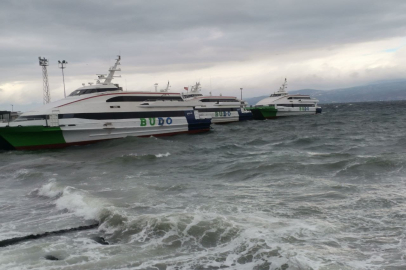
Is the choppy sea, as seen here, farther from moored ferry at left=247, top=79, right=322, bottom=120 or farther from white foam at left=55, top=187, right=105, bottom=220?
moored ferry at left=247, top=79, right=322, bottom=120

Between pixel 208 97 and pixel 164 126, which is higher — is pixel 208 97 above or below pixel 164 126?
above

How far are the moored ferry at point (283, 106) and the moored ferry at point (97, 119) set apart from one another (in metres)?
25.5

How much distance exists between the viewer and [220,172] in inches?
488

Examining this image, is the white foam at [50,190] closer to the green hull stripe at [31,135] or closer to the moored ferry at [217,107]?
the green hull stripe at [31,135]

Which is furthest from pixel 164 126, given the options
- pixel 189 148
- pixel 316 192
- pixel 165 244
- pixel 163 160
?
pixel 165 244

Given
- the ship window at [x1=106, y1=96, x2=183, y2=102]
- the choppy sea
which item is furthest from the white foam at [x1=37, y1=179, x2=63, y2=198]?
the ship window at [x1=106, y1=96, x2=183, y2=102]

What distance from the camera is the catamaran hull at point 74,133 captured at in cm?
2105

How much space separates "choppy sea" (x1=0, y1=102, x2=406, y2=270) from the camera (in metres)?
5.20

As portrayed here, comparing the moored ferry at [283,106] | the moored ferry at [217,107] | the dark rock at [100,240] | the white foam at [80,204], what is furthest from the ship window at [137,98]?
the moored ferry at [283,106]

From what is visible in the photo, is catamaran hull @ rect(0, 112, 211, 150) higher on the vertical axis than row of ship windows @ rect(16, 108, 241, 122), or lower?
lower

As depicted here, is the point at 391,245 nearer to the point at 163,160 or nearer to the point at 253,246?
the point at 253,246

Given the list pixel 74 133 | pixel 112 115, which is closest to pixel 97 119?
pixel 112 115

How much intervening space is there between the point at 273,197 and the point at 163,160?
8.42 metres

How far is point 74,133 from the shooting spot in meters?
22.3
